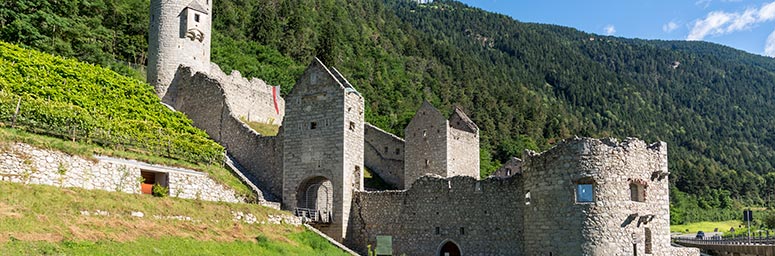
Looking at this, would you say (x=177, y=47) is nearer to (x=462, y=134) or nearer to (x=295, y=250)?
(x=462, y=134)

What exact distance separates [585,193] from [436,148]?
786 inches

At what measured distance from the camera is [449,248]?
33.9 meters

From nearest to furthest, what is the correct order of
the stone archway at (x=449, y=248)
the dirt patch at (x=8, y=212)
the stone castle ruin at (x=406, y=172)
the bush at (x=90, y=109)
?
the dirt patch at (x=8, y=212), the stone castle ruin at (x=406, y=172), the bush at (x=90, y=109), the stone archway at (x=449, y=248)

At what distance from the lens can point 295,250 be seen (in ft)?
98.2

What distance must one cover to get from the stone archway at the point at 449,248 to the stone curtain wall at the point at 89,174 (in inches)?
395

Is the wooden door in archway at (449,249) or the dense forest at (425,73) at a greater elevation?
the dense forest at (425,73)

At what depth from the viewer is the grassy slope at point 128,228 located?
20.8 m

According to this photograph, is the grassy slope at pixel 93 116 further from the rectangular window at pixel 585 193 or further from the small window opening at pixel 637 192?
the small window opening at pixel 637 192

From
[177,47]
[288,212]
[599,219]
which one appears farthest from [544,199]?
[177,47]

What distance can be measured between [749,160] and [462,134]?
15083 centimetres

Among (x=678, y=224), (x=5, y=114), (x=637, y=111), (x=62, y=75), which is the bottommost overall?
(x=678, y=224)

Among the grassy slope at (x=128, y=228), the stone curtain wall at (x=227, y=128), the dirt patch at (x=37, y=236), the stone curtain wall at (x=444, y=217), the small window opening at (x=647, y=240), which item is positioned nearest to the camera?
the dirt patch at (x=37, y=236)

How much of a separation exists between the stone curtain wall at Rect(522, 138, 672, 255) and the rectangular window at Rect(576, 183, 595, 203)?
0.45 ft

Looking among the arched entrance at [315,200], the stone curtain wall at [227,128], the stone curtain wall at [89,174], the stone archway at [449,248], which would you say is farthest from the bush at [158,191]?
the stone archway at [449,248]
